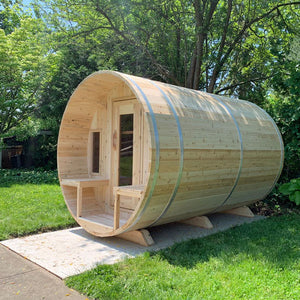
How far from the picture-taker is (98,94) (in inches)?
274

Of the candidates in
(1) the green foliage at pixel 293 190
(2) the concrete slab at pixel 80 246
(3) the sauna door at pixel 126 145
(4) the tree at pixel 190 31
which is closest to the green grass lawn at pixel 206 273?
(2) the concrete slab at pixel 80 246

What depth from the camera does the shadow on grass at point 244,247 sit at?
462cm

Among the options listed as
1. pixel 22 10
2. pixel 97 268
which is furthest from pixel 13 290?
pixel 22 10

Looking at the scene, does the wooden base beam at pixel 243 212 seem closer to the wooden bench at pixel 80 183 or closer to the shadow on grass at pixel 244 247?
the shadow on grass at pixel 244 247

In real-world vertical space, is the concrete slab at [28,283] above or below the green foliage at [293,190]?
below

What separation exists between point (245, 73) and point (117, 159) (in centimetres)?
749

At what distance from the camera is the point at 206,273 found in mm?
4113

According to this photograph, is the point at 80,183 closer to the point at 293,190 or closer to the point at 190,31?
the point at 293,190

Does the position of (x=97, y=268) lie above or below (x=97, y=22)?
below

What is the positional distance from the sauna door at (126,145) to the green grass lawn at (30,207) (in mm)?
1382

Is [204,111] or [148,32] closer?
[204,111]

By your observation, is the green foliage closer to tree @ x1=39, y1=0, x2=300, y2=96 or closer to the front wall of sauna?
the front wall of sauna

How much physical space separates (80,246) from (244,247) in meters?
2.56

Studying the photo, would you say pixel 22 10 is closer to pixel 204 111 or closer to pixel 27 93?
pixel 27 93
